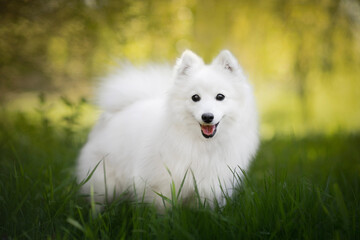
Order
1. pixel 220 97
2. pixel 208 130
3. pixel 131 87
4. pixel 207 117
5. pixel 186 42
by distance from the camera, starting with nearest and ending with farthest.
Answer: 1. pixel 207 117
2. pixel 208 130
3. pixel 220 97
4. pixel 131 87
5. pixel 186 42

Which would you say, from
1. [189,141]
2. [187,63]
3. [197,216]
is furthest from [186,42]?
[197,216]

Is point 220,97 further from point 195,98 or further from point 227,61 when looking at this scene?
point 227,61

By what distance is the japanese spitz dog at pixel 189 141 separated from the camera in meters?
2.36

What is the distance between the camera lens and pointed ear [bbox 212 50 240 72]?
8.14 ft

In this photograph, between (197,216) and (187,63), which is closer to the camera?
(197,216)

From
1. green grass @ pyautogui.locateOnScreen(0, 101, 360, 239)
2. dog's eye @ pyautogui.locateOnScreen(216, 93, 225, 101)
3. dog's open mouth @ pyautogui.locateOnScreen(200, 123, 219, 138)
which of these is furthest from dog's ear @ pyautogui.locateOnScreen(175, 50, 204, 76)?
green grass @ pyautogui.locateOnScreen(0, 101, 360, 239)

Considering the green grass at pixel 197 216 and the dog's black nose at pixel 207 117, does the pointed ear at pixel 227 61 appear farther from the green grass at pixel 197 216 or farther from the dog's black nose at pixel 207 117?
the green grass at pixel 197 216

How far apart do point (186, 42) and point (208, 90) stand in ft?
11.9

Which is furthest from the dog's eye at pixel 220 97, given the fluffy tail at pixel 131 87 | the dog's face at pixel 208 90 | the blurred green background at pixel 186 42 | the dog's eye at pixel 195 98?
the blurred green background at pixel 186 42

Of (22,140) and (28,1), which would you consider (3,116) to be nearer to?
(22,140)

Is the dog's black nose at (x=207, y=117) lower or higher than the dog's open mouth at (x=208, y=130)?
higher

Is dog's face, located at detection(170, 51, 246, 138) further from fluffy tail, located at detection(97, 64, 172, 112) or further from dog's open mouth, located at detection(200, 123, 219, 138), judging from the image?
fluffy tail, located at detection(97, 64, 172, 112)

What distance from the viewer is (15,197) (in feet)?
7.14

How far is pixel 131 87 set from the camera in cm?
316
